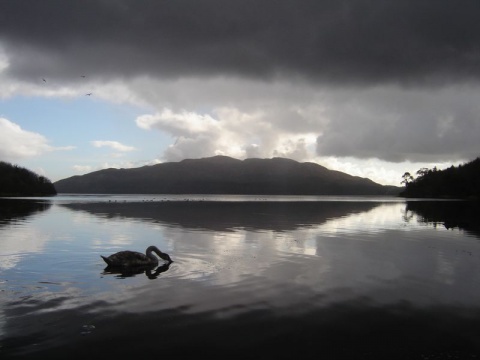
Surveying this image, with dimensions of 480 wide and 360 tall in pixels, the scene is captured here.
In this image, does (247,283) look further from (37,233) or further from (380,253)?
(37,233)

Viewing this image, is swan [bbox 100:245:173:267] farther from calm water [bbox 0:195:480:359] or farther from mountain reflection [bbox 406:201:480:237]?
mountain reflection [bbox 406:201:480:237]

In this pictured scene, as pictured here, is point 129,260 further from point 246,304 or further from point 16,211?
point 16,211

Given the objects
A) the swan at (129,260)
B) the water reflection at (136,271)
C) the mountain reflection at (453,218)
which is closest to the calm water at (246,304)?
the water reflection at (136,271)

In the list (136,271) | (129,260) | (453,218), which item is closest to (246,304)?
(136,271)

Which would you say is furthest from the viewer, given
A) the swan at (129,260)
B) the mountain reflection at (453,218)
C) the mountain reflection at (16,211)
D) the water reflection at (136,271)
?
the mountain reflection at (16,211)

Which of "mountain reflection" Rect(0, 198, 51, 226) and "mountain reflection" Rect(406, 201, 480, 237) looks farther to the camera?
"mountain reflection" Rect(0, 198, 51, 226)

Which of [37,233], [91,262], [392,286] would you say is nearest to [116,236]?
[37,233]

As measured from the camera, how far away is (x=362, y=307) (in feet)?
45.8

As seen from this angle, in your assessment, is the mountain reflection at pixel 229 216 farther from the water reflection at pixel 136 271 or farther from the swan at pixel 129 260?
the water reflection at pixel 136 271

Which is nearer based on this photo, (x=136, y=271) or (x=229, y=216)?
(x=136, y=271)

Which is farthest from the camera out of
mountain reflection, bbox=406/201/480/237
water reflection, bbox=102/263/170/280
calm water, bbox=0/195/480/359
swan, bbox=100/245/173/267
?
mountain reflection, bbox=406/201/480/237

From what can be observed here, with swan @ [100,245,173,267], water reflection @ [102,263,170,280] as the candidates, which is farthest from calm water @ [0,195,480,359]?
swan @ [100,245,173,267]

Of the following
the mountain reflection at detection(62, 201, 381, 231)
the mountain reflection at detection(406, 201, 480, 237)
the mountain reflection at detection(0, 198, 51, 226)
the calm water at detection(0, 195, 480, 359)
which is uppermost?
the mountain reflection at detection(0, 198, 51, 226)

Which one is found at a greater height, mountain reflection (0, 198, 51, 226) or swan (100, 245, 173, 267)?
mountain reflection (0, 198, 51, 226)
